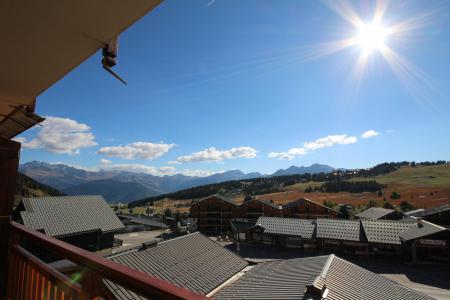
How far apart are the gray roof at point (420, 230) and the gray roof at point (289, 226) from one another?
396 inches

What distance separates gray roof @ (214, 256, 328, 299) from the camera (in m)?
11.1

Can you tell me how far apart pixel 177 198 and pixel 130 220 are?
246 ft

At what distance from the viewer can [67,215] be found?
2675 centimetres

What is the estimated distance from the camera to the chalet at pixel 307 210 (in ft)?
159

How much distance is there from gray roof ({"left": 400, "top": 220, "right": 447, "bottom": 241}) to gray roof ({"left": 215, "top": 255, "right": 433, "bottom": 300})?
1830 centimetres

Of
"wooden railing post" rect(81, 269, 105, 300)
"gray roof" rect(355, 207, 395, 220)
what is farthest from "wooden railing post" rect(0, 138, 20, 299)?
"gray roof" rect(355, 207, 395, 220)

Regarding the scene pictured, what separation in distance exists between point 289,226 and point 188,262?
2421cm

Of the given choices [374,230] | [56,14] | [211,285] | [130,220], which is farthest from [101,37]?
[130,220]

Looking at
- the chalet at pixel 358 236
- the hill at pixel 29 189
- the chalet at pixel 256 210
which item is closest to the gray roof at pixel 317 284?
the chalet at pixel 358 236

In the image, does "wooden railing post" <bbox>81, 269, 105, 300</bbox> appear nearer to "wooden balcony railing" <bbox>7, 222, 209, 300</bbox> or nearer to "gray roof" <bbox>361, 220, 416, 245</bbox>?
"wooden balcony railing" <bbox>7, 222, 209, 300</bbox>

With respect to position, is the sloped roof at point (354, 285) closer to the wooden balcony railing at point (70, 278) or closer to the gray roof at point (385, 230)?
the wooden balcony railing at point (70, 278)

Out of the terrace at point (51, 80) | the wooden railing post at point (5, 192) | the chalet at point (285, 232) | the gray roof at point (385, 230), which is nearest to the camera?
the terrace at point (51, 80)

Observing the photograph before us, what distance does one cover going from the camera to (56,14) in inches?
80.8

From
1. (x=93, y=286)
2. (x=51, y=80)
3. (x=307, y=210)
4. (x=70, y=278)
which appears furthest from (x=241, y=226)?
(x=93, y=286)
